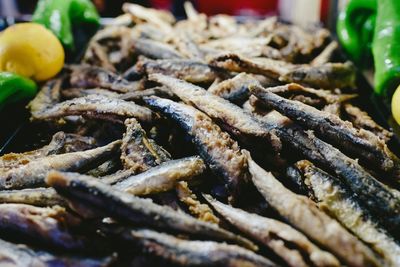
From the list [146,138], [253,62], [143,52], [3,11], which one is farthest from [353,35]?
[3,11]

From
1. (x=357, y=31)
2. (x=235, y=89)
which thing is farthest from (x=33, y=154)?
(x=357, y=31)

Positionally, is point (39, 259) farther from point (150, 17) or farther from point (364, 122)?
point (150, 17)

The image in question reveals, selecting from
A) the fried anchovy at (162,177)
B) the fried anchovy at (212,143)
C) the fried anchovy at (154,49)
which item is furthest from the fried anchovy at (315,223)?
the fried anchovy at (154,49)

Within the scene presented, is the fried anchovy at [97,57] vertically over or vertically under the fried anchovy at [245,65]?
under

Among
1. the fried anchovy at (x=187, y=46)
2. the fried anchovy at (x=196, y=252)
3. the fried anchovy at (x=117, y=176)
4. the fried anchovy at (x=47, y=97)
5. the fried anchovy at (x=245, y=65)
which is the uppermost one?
the fried anchovy at (x=245, y=65)

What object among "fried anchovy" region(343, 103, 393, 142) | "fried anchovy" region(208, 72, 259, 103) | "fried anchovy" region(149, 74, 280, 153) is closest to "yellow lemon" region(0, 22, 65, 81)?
"fried anchovy" region(149, 74, 280, 153)

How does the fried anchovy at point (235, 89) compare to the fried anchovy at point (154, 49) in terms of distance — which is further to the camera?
the fried anchovy at point (154, 49)

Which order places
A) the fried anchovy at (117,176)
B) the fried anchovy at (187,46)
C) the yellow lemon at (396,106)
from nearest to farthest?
the fried anchovy at (117,176)
the yellow lemon at (396,106)
the fried anchovy at (187,46)

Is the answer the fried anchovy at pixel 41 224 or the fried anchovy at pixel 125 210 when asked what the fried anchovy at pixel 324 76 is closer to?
the fried anchovy at pixel 125 210
